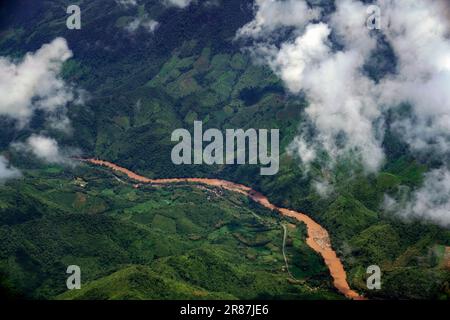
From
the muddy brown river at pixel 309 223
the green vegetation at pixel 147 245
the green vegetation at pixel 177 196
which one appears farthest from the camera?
the muddy brown river at pixel 309 223

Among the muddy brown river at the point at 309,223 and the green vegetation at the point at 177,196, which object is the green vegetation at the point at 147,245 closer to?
the green vegetation at the point at 177,196

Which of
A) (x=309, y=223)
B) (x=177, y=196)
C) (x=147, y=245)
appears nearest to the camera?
(x=147, y=245)

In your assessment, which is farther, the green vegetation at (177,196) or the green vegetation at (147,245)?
the green vegetation at (177,196)

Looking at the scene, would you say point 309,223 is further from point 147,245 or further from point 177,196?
point 147,245

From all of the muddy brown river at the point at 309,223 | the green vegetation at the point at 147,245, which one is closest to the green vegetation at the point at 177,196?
the green vegetation at the point at 147,245

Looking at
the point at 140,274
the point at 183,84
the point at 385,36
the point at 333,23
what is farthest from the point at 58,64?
the point at 140,274

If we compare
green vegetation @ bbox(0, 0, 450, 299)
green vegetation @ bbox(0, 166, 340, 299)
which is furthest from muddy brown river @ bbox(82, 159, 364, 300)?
green vegetation @ bbox(0, 166, 340, 299)

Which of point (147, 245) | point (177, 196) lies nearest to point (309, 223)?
point (177, 196)

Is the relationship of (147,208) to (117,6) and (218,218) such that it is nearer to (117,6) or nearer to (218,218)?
(218,218)
